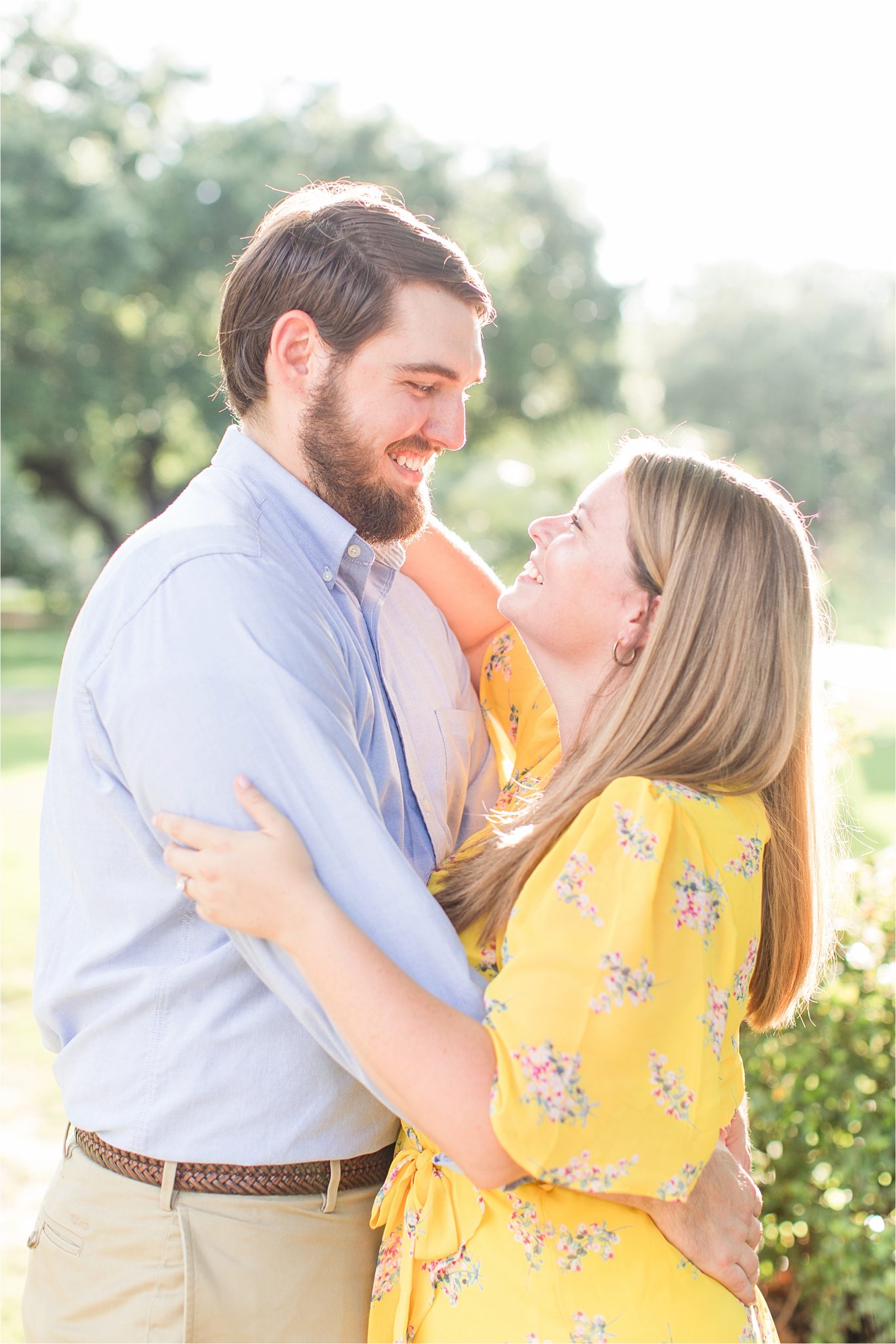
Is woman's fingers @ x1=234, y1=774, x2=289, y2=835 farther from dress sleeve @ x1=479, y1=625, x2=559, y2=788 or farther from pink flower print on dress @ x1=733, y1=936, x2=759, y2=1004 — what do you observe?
dress sleeve @ x1=479, y1=625, x2=559, y2=788

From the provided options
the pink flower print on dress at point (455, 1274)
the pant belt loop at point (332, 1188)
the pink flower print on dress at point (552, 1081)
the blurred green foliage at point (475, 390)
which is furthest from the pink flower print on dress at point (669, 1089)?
the blurred green foliage at point (475, 390)

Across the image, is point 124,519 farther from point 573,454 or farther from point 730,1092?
point 730,1092

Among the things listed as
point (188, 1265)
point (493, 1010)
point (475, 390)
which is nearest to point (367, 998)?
point (493, 1010)

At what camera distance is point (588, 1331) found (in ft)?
5.81

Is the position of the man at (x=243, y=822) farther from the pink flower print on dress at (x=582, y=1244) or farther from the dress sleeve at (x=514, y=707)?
the dress sleeve at (x=514, y=707)

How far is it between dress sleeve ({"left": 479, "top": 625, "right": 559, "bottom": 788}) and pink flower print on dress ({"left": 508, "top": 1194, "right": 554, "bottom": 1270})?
3.24 ft

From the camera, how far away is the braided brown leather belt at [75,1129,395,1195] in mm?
1862

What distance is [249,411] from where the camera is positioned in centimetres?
238

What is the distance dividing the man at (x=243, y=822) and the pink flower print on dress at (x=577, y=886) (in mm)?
187

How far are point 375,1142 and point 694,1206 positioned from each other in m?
Result: 0.54

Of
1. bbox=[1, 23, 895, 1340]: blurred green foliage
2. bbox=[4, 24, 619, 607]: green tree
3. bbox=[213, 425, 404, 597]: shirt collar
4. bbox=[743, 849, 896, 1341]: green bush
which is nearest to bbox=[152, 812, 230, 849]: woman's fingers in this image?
bbox=[213, 425, 404, 597]: shirt collar

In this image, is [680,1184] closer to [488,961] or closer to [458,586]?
[488,961]

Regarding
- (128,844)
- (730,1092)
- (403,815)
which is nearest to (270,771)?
(128,844)

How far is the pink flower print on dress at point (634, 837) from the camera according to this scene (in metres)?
1.71
